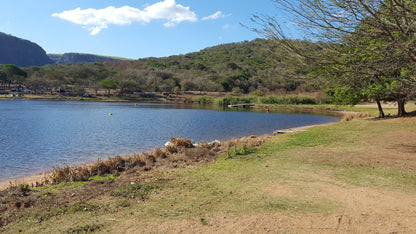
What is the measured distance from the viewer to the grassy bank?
490cm

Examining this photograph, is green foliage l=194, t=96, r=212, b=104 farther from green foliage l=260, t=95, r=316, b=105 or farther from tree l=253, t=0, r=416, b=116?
tree l=253, t=0, r=416, b=116

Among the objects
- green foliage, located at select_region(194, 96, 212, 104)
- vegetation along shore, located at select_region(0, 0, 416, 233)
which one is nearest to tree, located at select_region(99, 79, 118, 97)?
green foliage, located at select_region(194, 96, 212, 104)

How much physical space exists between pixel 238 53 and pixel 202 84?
7510 centimetres

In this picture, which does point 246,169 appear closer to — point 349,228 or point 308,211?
point 308,211

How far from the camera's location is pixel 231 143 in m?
13.9

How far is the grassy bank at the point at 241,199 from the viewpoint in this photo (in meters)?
4.90

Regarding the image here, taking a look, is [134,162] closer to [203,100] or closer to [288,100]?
[288,100]

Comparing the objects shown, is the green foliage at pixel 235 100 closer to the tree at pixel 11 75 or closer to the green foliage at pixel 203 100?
the green foliage at pixel 203 100

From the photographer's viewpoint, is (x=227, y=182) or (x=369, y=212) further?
(x=227, y=182)

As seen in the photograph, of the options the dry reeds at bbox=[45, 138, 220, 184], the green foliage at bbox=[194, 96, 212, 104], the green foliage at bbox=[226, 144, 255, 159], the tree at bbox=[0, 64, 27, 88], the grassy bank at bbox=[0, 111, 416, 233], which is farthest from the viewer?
the tree at bbox=[0, 64, 27, 88]

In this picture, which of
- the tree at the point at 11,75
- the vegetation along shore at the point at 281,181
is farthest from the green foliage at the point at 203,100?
the vegetation along shore at the point at 281,181

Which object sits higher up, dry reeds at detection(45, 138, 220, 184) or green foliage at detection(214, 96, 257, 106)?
green foliage at detection(214, 96, 257, 106)

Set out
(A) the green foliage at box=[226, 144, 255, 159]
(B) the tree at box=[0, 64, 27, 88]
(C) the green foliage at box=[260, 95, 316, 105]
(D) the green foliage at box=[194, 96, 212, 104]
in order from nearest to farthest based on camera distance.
Result: (A) the green foliage at box=[226, 144, 255, 159], (C) the green foliage at box=[260, 95, 316, 105], (D) the green foliage at box=[194, 96, 212, 104], (B) the tree at box=[0, 64, 27, 88]

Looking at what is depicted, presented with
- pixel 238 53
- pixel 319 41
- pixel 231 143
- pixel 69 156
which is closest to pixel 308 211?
pixel 319 41
